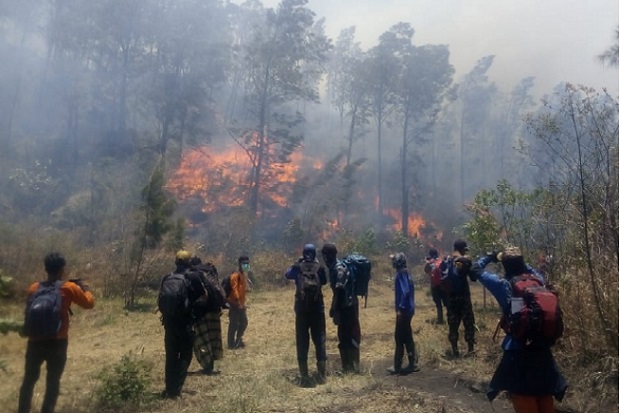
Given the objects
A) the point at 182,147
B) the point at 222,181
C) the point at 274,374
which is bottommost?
the point at 274,374

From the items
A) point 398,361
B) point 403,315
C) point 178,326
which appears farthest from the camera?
point 398,361

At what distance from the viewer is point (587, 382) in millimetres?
5473

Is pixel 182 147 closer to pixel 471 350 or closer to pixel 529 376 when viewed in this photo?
pixel 471 350

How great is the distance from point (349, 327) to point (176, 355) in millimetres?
2275

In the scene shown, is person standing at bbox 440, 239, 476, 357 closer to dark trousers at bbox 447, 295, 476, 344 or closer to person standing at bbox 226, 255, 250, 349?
dark trousers at bbox 447, 295, 476, 344

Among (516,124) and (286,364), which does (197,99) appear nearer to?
(286,364)

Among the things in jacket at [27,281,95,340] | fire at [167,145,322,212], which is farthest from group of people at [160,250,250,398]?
fire at [167,145,322,212]

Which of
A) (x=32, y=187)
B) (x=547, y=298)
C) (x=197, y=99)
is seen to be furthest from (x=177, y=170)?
(x=547, y=298)

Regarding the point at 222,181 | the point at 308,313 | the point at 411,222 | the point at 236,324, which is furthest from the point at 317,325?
the point at 411,222

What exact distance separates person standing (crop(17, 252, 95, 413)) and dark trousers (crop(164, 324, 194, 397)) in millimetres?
1123

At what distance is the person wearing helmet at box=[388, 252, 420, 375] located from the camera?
6.90 metres

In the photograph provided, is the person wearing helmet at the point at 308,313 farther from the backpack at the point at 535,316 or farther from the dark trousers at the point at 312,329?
the backpack at the point at 535,316

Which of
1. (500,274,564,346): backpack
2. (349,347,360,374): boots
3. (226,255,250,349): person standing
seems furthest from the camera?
(226,255,250,349): person standing

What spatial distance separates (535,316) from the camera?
3553 mm
